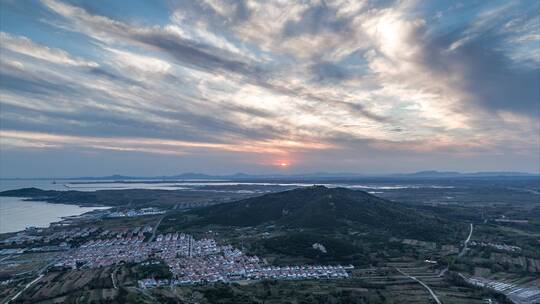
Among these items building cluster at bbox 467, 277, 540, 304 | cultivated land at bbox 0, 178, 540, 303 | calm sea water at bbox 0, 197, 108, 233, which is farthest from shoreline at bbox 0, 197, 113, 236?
building cluster at bbox 467, 277, 540, 304

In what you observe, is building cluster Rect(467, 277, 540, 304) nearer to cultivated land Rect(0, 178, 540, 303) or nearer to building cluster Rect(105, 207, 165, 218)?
cultivated land Rect(0, 178, 540, 303)

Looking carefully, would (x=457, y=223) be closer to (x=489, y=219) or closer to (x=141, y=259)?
(x=489, y=219)

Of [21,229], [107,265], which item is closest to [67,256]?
[107,265]

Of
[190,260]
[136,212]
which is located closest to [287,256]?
[190,260]

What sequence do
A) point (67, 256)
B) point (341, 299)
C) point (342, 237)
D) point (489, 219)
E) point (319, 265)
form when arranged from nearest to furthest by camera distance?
point (341, 299), point (319, 265), point (67, 256), point (342, 237), point (489, 219)

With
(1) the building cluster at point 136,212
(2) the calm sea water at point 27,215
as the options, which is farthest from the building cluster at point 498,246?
(2) the calm sea water at point 27,215

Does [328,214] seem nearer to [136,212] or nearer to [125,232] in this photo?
[125,232]
